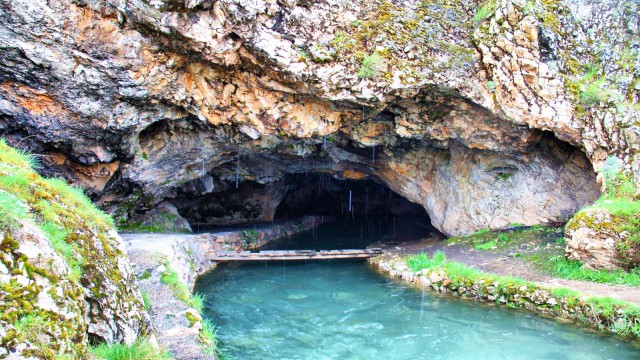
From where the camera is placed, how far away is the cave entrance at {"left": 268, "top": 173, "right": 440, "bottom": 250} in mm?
25406

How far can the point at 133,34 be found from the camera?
11391 mm

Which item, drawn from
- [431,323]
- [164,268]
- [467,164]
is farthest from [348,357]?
[467,164]

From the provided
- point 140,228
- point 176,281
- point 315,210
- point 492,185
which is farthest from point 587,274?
point 315,210

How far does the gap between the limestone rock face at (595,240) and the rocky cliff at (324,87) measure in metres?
2.20

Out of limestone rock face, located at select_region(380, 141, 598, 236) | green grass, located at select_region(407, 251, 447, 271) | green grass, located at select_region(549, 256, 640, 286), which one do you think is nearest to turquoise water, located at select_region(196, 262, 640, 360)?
green grass, located at select_region(407, 251, 447, 271)

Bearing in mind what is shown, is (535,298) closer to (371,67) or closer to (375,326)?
(375,326)

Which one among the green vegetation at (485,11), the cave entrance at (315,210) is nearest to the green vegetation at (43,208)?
the green vegetation at (485,11)

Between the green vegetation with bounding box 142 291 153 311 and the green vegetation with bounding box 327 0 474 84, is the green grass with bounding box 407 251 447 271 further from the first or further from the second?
the green vegetation with bounding box 142 291 153 311

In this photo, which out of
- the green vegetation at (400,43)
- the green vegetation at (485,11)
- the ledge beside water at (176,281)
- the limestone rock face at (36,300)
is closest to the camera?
the limestone rock face at (36,300)

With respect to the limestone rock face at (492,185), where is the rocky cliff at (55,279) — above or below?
below

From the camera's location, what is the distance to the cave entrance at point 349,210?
83.4 feet

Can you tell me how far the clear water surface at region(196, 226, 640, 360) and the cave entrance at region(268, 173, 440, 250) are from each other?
10.3 meters

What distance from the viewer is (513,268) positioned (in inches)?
498

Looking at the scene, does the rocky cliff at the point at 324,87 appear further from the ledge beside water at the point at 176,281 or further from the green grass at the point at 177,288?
the green grass at the point at 177,288
